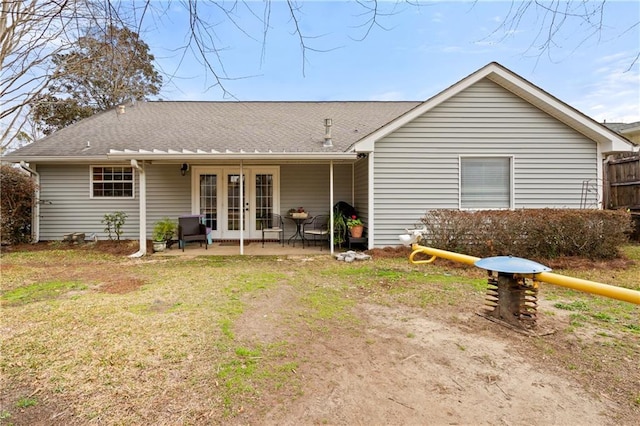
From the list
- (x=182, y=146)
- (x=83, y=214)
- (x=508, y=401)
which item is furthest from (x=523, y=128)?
(x=83, y=214)

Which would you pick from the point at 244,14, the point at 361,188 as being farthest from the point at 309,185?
the point at 244,14

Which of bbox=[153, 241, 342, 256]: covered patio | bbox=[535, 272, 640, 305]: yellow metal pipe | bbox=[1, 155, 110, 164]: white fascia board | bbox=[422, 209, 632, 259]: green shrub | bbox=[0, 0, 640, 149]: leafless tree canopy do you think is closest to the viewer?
bbox=[0, 0, 640, 149]: leafless tree canopy

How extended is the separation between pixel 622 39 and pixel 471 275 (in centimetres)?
455

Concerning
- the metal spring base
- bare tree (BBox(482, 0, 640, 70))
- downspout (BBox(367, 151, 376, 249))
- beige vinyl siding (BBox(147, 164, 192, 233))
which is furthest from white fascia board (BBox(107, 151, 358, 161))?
bare tree (BBox(482, 0, 640, 70))

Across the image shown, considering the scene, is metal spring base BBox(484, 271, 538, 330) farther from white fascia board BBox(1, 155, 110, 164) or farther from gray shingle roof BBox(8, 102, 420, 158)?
white fascia board BBox(1, 155, 110, 164)

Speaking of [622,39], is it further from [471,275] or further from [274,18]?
[471,275]

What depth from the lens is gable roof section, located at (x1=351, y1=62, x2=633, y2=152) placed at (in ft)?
24.8

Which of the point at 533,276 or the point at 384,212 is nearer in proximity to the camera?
the point at 533,276

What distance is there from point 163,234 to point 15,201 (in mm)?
4150

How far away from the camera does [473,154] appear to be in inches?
320

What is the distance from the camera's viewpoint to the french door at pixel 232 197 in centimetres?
1019

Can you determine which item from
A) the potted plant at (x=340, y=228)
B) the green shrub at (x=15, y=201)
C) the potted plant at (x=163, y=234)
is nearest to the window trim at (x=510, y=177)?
the potted plant at (x=340, y=228)

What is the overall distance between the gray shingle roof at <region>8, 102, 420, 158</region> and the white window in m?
3.13

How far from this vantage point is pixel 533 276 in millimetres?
3305
